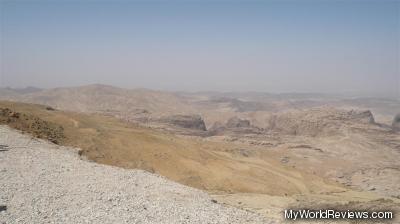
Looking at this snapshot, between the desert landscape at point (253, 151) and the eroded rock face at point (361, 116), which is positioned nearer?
the desert landscape at point (253, 151)

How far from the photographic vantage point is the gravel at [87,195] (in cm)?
1184

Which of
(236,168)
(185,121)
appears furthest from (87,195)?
(185,121)

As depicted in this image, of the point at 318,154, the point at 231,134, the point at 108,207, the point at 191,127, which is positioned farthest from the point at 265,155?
the point at 108,207

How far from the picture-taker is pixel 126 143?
25.3 meters

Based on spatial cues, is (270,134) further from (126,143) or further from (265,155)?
(126,143)

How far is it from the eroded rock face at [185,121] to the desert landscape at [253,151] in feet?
0.55

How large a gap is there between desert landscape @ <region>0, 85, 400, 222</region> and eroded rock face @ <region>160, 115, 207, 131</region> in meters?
0.17

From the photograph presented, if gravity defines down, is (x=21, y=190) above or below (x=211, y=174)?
above

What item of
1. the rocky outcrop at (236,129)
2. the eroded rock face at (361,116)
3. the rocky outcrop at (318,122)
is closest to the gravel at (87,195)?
the rocky outcrop at (236,129)

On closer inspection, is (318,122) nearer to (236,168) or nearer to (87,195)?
(236,168)

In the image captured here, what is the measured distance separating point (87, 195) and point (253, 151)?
31827mm

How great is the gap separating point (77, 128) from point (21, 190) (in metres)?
12.8

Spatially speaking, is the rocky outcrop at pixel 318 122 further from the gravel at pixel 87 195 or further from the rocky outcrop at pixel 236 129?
the gravel at pixel 87 195

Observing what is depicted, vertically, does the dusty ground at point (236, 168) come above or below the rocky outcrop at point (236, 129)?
above
